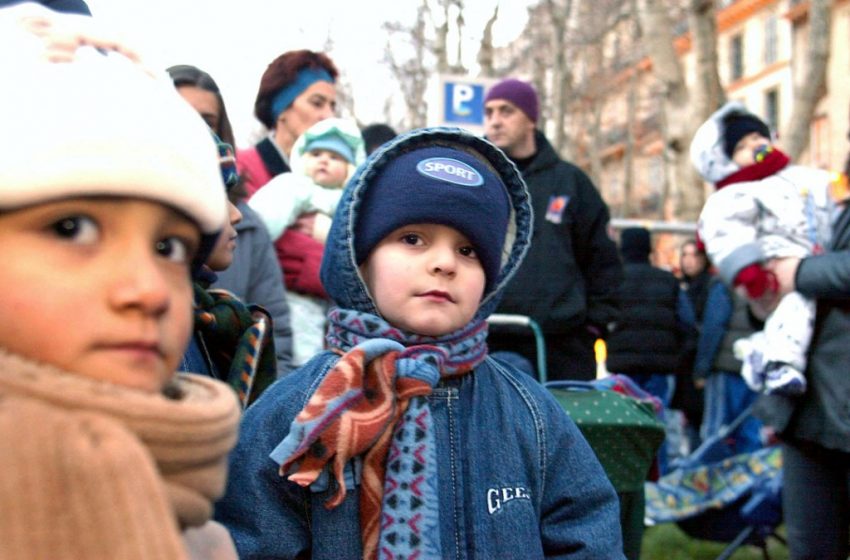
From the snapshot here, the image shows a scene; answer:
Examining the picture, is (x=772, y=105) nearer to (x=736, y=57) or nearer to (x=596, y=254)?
(x=736, y=57)

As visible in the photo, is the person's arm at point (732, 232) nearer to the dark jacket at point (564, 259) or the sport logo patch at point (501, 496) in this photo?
the dark jacket at point (564, 259)

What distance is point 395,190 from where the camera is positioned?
2.44m

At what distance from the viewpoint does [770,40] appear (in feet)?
177

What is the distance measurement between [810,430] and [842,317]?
1.36 ft

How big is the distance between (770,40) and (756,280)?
53.5 meters

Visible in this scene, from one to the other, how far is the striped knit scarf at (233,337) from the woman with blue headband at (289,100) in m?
2.48

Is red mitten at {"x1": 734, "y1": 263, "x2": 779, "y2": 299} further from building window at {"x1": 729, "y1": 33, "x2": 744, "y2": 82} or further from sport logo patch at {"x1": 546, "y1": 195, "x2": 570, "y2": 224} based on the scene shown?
building window at {"x1": 729, "y1": 33, "x2": 744, "y2": 82}

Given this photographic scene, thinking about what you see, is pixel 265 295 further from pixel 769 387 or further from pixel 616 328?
pixel 616 328

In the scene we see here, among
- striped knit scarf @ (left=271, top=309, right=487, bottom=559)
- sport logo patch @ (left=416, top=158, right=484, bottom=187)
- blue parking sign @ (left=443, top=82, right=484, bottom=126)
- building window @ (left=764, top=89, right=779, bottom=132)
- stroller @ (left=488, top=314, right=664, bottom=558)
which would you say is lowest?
stroller @ (left=488, top=314, right=664, bottom=558)

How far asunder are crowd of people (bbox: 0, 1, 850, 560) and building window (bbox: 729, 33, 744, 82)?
5436 cm

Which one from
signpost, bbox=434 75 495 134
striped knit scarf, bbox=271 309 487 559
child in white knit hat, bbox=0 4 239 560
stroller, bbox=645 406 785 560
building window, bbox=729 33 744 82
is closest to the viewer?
child in white knit hat, bbox=0 4 239 560

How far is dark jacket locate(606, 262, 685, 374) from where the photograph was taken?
28.1 ft

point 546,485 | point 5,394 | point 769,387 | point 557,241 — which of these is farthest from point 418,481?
point 557,241

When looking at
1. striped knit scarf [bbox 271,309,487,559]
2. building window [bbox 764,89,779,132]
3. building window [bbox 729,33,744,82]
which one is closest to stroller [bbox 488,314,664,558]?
striped knit scarf [bbox 271,309,487,559]
